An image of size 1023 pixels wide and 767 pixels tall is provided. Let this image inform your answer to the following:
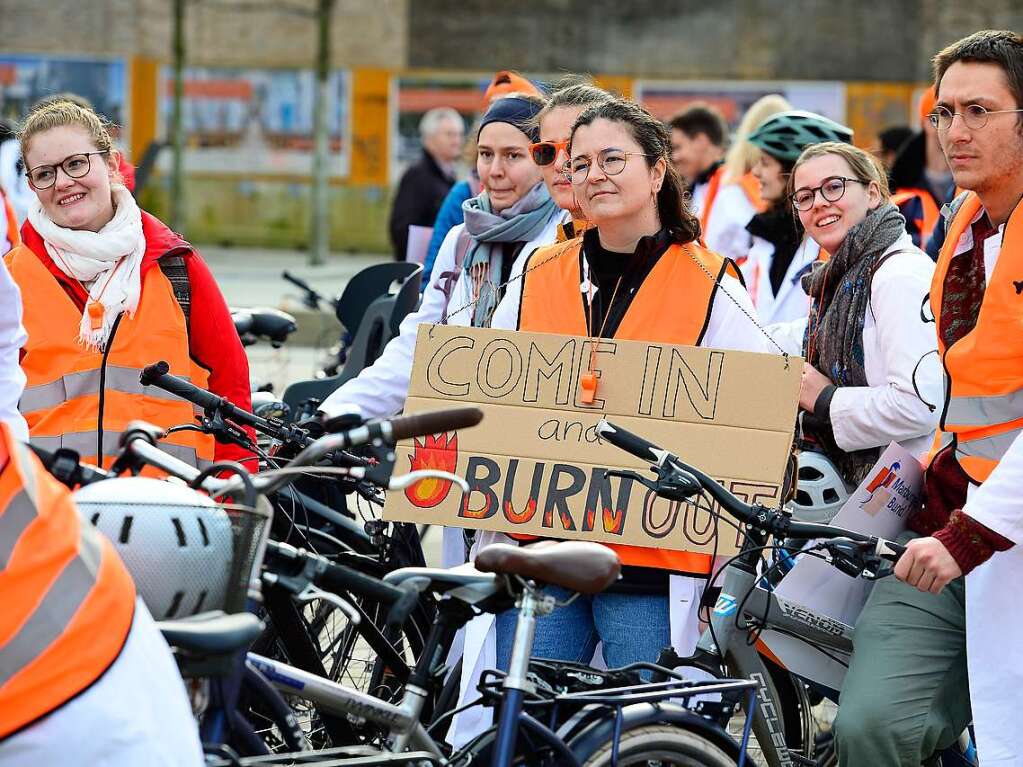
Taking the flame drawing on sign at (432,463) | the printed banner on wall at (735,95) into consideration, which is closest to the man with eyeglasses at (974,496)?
the flame drawing on sign at (432,463)

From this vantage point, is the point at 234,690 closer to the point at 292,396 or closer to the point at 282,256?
the point at 292,396

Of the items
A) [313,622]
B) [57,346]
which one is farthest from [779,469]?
[57,346]

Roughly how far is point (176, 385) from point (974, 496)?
1.88 metres

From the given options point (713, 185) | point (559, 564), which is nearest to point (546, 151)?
point (559, 564)

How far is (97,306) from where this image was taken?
13.8ft

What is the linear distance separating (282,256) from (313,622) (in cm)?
2111

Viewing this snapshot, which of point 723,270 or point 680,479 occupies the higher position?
point 723,270

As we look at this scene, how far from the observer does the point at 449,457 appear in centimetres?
380

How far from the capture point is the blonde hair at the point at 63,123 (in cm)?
430

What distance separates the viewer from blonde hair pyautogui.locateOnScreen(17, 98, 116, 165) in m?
4.30

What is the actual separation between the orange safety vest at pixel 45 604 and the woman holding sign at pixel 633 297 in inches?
69.6

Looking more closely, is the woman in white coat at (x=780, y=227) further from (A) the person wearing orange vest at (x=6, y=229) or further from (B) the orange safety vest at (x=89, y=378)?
(A) the person wearing orange vest at (x=6, y=229)

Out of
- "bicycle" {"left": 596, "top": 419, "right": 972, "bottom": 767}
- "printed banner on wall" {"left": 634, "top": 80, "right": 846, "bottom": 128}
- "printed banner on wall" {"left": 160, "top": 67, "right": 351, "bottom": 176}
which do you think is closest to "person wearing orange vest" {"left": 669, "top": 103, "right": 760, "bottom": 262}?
"bicycle" {"left": 596, "top": 419, "right": 972, "bottom": 767}

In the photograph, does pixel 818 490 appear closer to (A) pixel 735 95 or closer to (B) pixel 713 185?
(B) pixel 713 185
